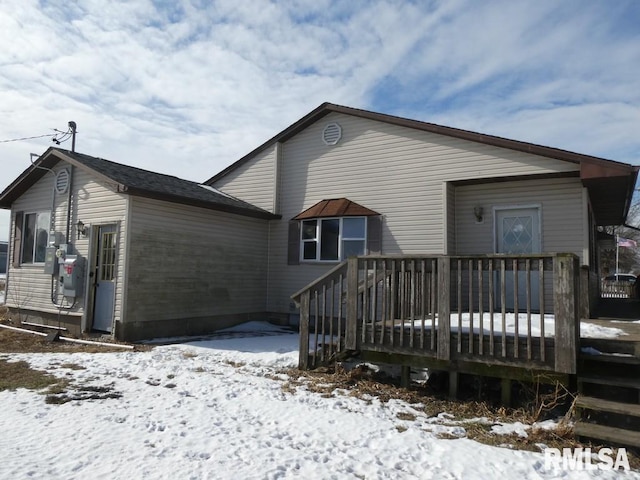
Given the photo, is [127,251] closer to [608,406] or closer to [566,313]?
[566,313]

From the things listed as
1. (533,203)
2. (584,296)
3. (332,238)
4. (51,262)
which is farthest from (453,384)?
(51,262)

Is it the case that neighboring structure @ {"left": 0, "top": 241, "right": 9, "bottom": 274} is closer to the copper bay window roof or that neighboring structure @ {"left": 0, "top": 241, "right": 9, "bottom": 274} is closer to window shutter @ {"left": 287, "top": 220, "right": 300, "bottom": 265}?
window shutter @ {"left": 287, "top": 220, "right": 300, "bottom": 265}

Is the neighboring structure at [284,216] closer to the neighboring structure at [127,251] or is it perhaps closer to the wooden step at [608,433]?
the neighboring structure at [127,251]

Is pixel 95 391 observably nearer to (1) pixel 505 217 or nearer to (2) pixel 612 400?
(2) pixel 612 400

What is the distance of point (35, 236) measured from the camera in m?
12.4

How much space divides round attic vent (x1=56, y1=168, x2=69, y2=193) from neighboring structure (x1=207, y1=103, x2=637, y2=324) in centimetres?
407

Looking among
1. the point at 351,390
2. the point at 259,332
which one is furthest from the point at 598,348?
the point at 259,332

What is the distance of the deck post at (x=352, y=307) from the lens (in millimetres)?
6508

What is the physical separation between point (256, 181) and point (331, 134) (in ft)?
8.78

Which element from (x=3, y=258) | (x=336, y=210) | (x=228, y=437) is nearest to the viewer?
(x=228, y=437)

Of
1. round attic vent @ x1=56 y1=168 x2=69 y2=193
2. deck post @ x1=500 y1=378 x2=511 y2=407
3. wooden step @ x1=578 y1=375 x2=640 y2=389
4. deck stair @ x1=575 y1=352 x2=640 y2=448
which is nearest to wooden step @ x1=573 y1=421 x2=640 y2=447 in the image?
deck stair @ x1=575 y1=352 x2=640 y2=448

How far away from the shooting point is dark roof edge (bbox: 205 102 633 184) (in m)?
8.82

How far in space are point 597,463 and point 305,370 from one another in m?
4.02

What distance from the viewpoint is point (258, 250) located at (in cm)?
1294
